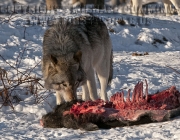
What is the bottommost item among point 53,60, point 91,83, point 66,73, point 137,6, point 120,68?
point 120,68

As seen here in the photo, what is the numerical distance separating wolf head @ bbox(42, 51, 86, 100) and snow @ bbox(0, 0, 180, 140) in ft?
1.54

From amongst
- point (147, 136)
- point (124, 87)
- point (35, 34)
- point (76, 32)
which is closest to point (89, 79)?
point (76, 32)

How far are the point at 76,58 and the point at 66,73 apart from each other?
9.1 inches

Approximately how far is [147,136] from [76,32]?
2.29 metres

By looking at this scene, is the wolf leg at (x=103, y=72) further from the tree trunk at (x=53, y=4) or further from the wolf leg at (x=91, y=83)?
the tree trunk at (x=53, y=4)

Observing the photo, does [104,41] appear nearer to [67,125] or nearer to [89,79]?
[89,79]

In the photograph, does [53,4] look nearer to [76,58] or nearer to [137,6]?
[137,6]

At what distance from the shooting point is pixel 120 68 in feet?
26.7

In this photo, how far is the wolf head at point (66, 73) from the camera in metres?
5.18

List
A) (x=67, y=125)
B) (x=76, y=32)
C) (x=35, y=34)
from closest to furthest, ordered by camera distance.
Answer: (x=67, y=125), (x=76, y=32), (x=35, y=34)

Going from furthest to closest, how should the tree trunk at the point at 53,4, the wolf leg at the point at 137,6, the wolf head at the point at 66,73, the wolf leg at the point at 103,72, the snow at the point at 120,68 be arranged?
the tree trunk at the point at 53,4 < the wolf leg at the point at 137,6 < the wolf leg at the point at 103,72 < the wolf head at the point at 66,73 < the snow at the point at 120,68

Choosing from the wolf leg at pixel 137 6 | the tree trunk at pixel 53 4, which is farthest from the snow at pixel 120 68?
the tree trunk at pixel 53 4

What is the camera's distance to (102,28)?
264 inches

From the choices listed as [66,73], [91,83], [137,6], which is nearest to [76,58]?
[66,73]
